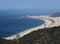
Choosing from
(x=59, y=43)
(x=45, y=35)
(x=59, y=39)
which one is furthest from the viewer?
(x=45, y=35)

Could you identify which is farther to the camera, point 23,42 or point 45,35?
point 45,35

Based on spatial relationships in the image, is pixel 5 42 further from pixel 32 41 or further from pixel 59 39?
pixel 59 39

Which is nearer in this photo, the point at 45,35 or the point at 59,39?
the point at 59,39

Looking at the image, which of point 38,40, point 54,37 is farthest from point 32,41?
point 54,37

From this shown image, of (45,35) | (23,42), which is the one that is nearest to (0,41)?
(23,42)

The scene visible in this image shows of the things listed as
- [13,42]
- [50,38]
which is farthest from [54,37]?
[13,42]

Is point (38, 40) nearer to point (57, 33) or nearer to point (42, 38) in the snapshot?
point (42, 38)

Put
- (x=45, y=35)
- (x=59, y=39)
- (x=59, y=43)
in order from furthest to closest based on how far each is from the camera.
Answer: (x=45, y=35) → (x=59, y=39) → (x=59, y=43)
